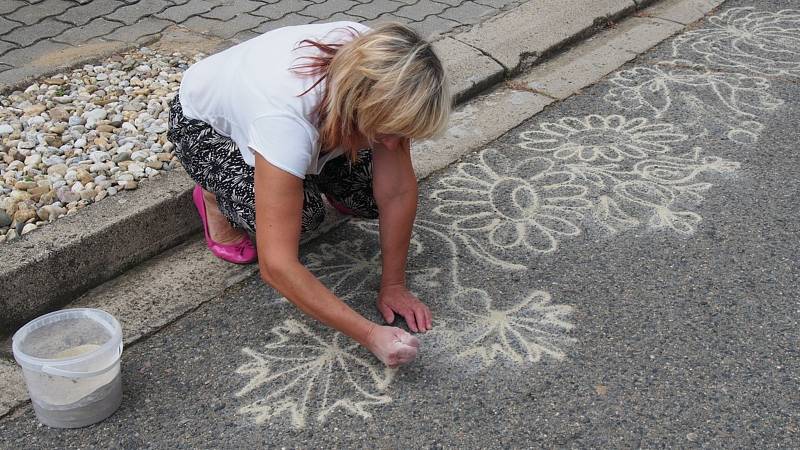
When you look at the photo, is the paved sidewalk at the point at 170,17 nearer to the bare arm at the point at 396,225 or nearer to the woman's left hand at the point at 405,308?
the bare arm at the point at 396,225

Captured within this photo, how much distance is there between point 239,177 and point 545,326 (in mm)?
931

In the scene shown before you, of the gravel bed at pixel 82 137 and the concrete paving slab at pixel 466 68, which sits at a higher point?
the gravel bed at pixel 82 137

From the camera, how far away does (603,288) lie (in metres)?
2.38

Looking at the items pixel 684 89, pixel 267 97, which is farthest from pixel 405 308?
pixel 684 89

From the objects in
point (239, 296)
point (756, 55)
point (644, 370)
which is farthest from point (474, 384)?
point (756, 55)

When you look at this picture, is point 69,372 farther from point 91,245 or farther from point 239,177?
point 239,177

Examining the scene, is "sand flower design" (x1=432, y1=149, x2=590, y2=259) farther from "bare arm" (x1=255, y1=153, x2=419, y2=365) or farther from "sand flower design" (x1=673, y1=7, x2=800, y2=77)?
"sand flower design" (x1=673, y1=7, x2=800, y2=77)

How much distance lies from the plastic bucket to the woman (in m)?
0.42

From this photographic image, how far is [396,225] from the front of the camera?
2.25 m

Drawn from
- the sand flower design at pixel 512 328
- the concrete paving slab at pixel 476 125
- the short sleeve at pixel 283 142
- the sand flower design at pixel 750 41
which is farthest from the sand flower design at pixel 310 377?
the sand flower design at pixel 750 41

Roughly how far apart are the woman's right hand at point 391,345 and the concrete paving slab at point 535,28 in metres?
2.07

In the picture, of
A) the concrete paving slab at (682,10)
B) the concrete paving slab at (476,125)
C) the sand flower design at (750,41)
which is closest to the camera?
the concrete paving slab at (476,125)

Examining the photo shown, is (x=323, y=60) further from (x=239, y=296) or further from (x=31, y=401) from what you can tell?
(x=31, y=401)

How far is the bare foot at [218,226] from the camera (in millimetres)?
Answer: 2434
